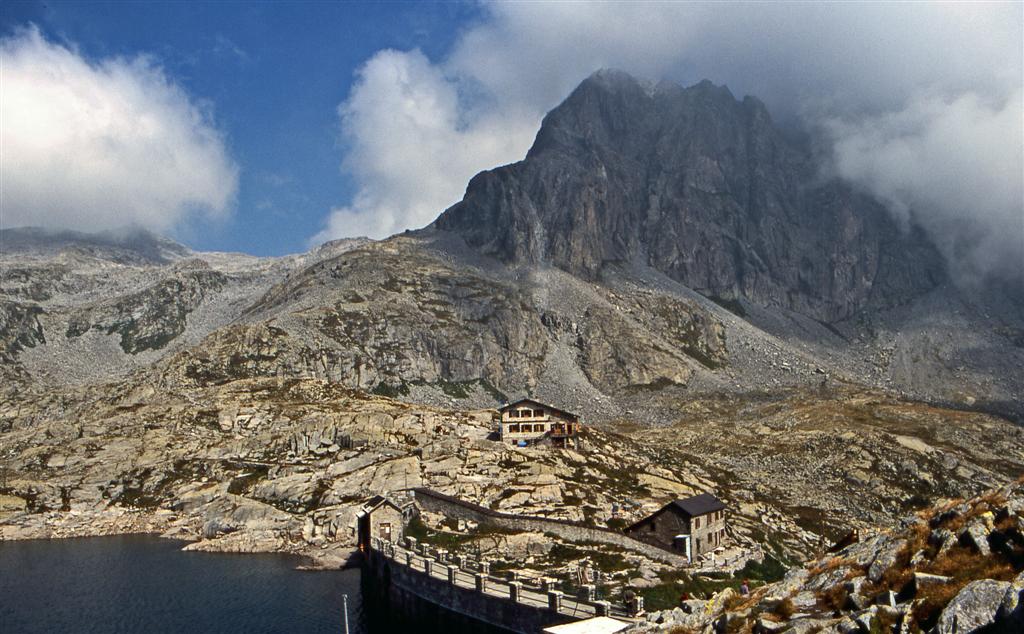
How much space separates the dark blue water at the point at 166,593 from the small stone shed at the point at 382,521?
4381 mm

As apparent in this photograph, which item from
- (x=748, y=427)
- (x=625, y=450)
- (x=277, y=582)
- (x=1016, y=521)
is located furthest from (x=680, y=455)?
(x=1016, y=521)

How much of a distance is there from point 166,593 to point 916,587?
2851 inches

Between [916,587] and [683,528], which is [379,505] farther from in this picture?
[916,587]

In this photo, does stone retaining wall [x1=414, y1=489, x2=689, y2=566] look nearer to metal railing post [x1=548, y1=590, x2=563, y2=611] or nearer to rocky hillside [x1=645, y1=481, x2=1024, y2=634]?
metal railing post [x1=548, y1=590, x2=563, y2=611]

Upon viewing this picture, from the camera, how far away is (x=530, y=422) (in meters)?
136

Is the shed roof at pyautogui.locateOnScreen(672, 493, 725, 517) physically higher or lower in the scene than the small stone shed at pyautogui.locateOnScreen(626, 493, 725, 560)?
higher

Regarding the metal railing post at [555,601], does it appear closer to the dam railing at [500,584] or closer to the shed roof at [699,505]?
the dam railing at [500,584]

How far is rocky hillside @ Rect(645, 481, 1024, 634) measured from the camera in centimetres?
2047

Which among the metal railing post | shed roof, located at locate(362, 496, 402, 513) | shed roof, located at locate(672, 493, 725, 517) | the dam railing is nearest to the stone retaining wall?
shed roof, located at locate(672, 493, 725, 517)

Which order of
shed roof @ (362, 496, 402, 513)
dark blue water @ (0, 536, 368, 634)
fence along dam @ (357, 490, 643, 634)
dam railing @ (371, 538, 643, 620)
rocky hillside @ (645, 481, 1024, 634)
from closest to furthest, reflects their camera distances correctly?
1. rocky hillside @ (645, 481, 1024, 634)
2. dam railing @ (371, 538, 643, 620)
3. fence along dam @ (357, 490, 643, 634)
4. dark blue water @ (0, 536, 368, 634)
5. shed roof @ (362, 496, 402, 513)

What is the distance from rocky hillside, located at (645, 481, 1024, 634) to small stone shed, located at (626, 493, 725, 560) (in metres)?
48.2

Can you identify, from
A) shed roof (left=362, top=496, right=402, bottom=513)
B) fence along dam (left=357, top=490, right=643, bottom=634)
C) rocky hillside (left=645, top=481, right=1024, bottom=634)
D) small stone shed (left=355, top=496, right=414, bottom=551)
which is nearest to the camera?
rocky hillside (left=645, top=481, right=1024, bottom=634)

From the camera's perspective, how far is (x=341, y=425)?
137500 millimetres

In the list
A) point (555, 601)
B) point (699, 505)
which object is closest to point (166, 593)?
point (555, 601)
